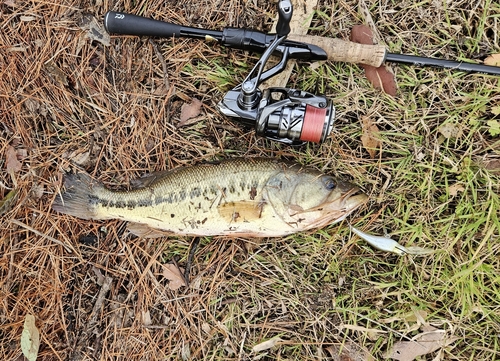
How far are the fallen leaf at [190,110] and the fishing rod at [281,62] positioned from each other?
0.42 metres

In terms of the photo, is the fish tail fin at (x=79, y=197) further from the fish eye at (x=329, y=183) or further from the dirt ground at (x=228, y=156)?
the fish eye at (x=329, y=183)

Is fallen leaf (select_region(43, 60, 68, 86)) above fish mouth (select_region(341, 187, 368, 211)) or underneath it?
above

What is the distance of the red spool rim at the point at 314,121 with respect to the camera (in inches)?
108

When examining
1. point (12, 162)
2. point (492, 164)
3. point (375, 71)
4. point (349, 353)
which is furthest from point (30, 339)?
point (492, 164)

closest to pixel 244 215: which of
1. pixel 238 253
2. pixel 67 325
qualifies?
pixel 238 253

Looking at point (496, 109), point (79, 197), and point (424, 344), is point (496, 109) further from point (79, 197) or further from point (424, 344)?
point (79, 197)

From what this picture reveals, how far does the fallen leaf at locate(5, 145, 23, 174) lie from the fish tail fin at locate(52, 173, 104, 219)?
1.43 feet

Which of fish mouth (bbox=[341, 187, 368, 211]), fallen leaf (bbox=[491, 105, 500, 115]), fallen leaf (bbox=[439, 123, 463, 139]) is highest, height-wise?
fallen leaf (bbox=[491, 105, 500, 115])

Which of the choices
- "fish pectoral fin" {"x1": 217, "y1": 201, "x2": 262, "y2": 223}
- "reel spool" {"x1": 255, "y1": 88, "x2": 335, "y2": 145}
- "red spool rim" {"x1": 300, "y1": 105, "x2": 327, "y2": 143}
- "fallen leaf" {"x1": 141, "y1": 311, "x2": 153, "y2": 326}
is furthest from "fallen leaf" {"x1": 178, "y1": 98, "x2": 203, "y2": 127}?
"fallen leaf" {"x1": 141, "y1": 311, "x2": 153, "y2": 326}

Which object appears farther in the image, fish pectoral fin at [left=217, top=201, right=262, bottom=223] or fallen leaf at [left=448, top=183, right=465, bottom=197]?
fallen leaf at [left=448, top=183, right=465, bottom=197]

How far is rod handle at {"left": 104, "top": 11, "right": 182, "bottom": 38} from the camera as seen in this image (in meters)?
3.05

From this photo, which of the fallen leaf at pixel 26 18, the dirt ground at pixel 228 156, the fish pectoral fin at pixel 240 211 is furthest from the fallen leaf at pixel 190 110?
the fallen leaf at pixel 26 18

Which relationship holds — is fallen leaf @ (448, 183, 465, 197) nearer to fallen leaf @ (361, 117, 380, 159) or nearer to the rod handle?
fallen leaf @ (361, 117, 380, 159)

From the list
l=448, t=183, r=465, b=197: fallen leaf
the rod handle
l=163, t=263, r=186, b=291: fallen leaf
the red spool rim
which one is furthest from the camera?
l=163, t=263, r=186, b=291: fallen leaf
